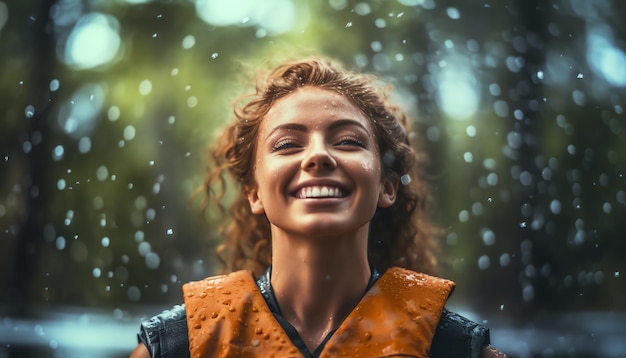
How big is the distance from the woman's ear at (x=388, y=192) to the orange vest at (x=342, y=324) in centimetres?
10

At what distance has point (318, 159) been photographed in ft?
3.03

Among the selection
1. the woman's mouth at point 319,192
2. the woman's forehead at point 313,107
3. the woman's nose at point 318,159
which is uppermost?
the woman's forehead at point 313,107

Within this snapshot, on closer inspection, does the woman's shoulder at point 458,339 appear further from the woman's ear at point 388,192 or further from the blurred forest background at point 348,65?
the blurred forest background at point 348,65

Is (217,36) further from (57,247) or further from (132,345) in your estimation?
(132,345)

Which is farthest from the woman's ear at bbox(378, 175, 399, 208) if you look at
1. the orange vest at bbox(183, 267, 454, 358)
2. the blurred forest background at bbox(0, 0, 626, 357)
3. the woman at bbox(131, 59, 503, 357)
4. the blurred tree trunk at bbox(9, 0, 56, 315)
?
the blurred tree trunk at bbox(9, 0, 56, 315)

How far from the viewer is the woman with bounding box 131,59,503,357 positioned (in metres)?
0.92

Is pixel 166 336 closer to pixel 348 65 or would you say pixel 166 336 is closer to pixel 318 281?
pixel 318 281

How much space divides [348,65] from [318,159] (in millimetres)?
942

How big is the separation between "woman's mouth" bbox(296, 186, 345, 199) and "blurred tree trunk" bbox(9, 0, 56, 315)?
4.07ft

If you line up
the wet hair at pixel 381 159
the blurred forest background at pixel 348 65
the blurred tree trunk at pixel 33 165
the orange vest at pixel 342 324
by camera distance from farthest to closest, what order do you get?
the blurred tree trunk at pixel 33 165 < the blurred forest background at pixel 348 65 < the wet hair at pixel 381 159 < the orange vest at pixel 342 324

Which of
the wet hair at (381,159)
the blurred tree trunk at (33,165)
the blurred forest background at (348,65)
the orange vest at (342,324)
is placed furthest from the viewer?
the blurred tree trunk at (33,165)

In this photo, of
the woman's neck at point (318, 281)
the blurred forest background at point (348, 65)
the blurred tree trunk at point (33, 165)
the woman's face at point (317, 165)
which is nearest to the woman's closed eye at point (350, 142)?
the woman's face at point (317, 165)

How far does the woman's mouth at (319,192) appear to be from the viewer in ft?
3.05

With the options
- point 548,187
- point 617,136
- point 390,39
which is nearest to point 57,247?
point 390,39
